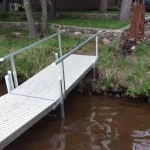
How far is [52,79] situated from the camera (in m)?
7.03

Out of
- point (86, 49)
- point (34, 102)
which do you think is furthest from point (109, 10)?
point (34, 102)

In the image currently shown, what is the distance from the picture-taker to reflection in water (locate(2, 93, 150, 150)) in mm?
5617

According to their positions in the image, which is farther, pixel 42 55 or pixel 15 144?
pixel 42 55

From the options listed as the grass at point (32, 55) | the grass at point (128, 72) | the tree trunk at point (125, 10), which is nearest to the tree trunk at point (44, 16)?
the grass at point (32, 55)

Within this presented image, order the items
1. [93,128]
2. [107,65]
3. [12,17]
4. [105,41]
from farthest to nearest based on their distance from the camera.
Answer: [12,17]
[105,41]
[107,65]
[93,128]

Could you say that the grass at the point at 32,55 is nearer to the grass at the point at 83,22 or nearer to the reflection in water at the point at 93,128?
the grass at the point at 83,22

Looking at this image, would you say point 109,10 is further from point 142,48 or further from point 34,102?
point 34,102

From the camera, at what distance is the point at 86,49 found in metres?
8.98

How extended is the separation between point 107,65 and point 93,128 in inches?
86.0

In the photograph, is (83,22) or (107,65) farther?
(83,22)

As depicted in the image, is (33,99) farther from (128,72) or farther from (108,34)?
(108,34)

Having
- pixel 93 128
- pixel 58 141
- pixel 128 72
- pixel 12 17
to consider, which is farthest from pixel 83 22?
pixel 58 141

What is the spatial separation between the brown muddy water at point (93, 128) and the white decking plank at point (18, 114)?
0.60 meters

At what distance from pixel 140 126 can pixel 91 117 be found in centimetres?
105
